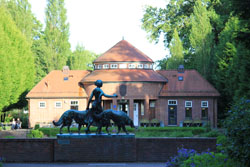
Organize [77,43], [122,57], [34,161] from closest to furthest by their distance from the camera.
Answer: [34,161] → [122,57] → [77,43]

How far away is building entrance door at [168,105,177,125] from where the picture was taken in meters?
41.5

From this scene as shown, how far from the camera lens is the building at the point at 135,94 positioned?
4050cm

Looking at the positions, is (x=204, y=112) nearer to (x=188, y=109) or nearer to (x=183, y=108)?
(x=188, y=109)

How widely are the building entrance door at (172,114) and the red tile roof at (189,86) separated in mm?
1373

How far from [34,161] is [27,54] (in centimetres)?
3300

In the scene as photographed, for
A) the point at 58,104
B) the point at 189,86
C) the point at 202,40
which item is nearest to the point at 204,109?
the point at 189,86

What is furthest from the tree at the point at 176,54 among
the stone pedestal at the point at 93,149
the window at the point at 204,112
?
the stone pedestal at the point at 93,149

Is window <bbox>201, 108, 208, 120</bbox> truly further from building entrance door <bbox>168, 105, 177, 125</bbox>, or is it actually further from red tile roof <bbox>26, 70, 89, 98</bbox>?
red tile roof <bbox>26, 70, 89, 98</bbox>

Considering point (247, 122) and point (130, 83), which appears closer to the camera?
point (247, 122)

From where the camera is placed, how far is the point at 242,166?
32.2 ft

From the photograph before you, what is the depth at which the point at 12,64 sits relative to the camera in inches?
1639

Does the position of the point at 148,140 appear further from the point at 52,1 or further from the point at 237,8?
the point at 52,1

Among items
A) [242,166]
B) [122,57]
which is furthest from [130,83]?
[242,166]

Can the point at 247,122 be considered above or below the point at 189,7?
below
